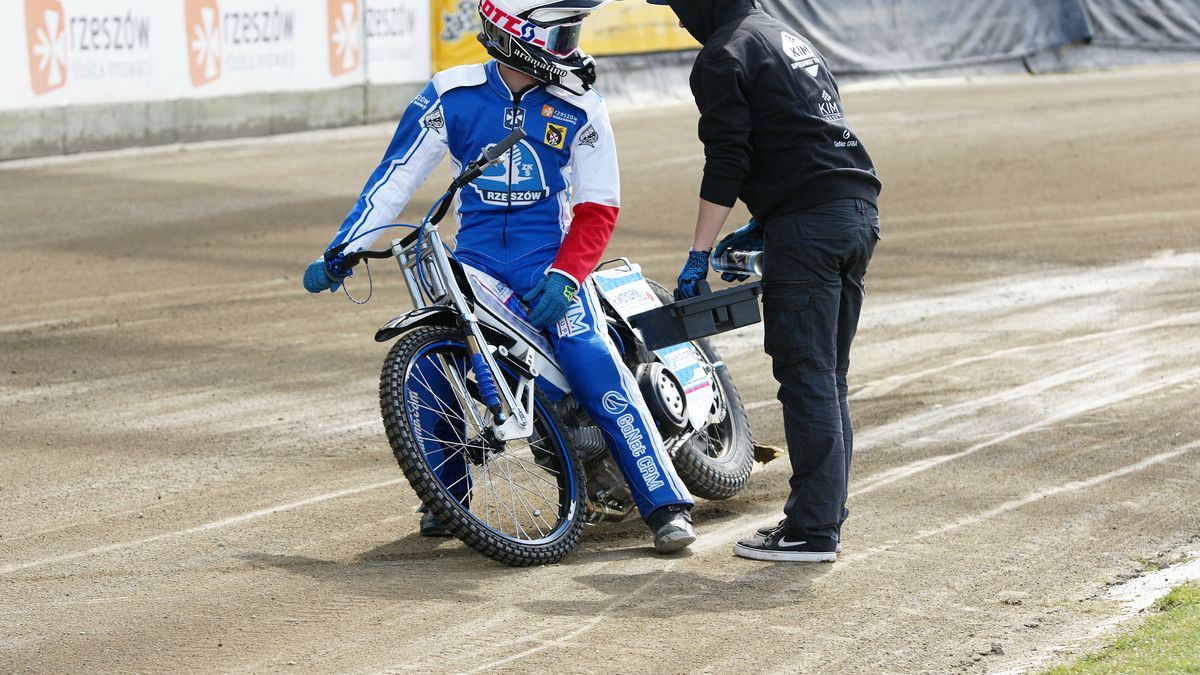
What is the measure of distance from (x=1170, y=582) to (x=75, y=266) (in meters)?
8.55

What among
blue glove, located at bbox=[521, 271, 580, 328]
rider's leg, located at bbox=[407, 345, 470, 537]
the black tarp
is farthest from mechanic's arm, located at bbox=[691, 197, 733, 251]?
the black tarp

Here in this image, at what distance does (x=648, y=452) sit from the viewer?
5.52 m

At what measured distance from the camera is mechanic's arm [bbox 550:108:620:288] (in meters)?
5.34

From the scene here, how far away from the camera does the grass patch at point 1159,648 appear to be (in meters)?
4.25

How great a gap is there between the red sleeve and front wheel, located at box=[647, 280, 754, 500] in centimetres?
71

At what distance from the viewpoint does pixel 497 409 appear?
527 cm

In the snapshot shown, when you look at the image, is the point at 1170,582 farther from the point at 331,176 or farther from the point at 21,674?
the point at 331,176

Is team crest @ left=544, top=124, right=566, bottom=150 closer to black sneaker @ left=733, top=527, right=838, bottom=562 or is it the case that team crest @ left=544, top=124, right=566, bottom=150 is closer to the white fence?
black sneaker @ left=733, top=527, right=838, bottom=562

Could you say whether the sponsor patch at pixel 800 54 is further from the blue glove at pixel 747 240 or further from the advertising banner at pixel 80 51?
the advertising banner at pixel 80 51

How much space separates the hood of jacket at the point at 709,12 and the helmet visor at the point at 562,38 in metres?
0.36

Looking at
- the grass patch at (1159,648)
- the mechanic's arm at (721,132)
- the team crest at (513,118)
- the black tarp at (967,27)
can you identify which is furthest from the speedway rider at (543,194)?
the black tarp at (967,27)

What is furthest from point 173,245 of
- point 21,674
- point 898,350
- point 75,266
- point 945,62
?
point 945,62

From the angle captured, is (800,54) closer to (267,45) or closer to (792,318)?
(792,318)

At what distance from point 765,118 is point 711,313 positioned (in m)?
0.71
